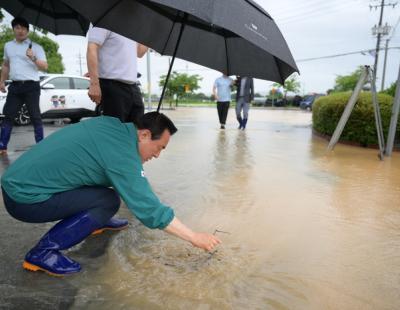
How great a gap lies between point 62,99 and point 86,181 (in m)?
9.14

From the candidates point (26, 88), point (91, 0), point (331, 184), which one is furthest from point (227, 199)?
point (26, 88)

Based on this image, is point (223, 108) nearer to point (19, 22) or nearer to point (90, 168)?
point (19, 22)

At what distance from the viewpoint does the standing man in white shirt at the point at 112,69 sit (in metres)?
3.36

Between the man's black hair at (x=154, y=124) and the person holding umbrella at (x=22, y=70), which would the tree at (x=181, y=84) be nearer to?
the person holding umbrella at (x=22, y=70)

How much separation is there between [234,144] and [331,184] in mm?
3289

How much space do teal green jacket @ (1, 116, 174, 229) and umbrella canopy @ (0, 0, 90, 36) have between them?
8.90 feet

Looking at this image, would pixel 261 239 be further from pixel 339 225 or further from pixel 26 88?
pixel 26 88

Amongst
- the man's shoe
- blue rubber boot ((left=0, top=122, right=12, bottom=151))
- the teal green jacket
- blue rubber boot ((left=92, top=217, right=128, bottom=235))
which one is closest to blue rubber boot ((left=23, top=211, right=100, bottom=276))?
the man's shoe

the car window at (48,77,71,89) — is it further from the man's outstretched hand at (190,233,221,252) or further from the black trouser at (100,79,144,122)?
the man's outstretched hand at (190,233,221,252)

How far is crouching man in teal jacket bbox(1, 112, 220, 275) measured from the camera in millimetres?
2006

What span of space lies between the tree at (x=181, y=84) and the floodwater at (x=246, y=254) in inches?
1509

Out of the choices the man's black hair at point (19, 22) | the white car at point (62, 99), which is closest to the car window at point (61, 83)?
the white car at point (62, 99)

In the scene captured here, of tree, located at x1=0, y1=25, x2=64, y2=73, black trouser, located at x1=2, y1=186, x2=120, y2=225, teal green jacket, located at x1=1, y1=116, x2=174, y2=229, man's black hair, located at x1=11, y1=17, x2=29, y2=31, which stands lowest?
black trouser, located at x1=2, y1=186, x2=120, y2=225

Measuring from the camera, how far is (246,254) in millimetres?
2715
